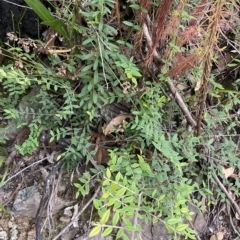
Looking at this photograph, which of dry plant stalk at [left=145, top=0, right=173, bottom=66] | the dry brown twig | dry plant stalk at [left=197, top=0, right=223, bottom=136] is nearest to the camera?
dry plant stalk at [left=197, top=0, right=223, bottom=136]

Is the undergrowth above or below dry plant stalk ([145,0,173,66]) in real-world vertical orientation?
below

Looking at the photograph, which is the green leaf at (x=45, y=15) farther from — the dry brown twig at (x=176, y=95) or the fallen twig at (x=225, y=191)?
the fallen twig at (x=225, y=191)

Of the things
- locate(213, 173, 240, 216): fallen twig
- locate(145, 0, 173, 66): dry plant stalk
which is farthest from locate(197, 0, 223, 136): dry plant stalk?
locate(213, 173, 240, 216): fallen twig

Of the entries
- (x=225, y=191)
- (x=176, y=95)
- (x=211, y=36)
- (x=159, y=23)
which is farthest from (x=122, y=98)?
(x=225, y=191)

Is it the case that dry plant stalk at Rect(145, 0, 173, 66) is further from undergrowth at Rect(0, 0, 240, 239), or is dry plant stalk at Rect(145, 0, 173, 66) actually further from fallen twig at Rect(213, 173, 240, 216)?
fallen twig at Rect(213, 173, 240, 216)

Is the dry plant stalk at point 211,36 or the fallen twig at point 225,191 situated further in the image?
the fallen twig at point 225,191

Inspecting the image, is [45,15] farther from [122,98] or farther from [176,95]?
[176,95]

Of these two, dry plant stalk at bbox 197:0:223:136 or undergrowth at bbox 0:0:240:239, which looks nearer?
dry plant stalk at bbox 197:0:223:136

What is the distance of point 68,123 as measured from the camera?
1.48m

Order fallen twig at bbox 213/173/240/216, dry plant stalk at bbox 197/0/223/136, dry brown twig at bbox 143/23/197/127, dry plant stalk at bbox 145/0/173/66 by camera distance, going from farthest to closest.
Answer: fallen twig at bbox 213/173/240/216 < dry brown twig at bbox 143/23/197/127 < dry plant stalk at bbox 145/0/173/66 < dry plant stalk at bbox 197/0/223/136

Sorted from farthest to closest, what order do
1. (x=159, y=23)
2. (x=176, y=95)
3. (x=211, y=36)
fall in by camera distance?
(x=176, y=95) < (x=159, y=23) < (x=211, y=36)

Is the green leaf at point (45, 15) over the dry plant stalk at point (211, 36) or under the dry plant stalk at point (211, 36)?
under

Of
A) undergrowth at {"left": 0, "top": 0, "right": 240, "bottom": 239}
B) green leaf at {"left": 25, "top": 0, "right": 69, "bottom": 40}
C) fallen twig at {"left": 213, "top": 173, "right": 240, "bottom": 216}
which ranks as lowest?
fallen twig at {"left": 213, "top": 173, "right": 240, "bottom": 216}

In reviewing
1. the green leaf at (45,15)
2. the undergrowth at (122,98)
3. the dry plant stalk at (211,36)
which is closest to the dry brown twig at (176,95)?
the undergrowth at (122,98)
